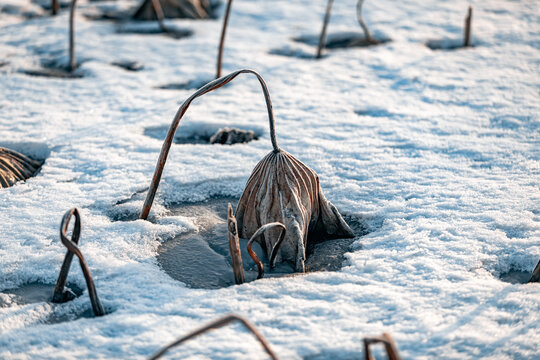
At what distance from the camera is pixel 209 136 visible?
3.81 m

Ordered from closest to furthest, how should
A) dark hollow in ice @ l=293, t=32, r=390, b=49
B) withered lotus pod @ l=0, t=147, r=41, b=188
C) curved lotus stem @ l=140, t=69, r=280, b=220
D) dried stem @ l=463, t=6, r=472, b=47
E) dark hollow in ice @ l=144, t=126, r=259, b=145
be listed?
curved lotus stem @ l=140, t=69, r=280, b=220
withered lotus pod @ l=0, t=147, r=41, b=188
dark hollow in ice @ l=144, t=126, r=259, b=145
dried stem @ l=463, t=6, r=472, b=47
dark hollow in ice @ l=293, t=32, r=390, b=49

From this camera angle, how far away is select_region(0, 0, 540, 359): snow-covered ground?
1914mm

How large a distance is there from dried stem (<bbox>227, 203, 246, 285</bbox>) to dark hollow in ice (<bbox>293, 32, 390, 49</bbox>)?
12.6 feet

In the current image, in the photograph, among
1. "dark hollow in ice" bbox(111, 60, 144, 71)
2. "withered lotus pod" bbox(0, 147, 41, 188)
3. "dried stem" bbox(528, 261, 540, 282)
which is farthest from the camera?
"dark hollow in ice" bbox(111, 60, 144, 71)

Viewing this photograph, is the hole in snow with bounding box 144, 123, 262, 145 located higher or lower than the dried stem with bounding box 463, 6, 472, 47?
lower

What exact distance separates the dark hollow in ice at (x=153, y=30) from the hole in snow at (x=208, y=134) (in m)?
2.28

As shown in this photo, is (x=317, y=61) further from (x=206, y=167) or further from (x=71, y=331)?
(x=71, y=331)

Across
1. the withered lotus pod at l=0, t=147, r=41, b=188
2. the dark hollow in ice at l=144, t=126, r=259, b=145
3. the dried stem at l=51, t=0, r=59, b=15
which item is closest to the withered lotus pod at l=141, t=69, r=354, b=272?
the withered lotus pod at l=0, t=147, r=41, b=188

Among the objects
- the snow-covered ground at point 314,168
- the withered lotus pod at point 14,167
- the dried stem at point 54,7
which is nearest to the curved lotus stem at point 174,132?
the snow-covered ground at point 314,168

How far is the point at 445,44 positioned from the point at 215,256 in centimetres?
400

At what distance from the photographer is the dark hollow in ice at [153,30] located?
5848mm

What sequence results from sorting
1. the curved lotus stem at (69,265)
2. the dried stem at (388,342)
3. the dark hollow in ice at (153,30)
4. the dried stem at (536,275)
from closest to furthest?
the dried stem at (388,342) < the curved lotus stem at (69,265) < the dried stem at (536,275) < the dark hollow in ice at (153,30)

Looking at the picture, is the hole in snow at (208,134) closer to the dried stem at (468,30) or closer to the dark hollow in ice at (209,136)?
the dark hollow in ice at (209,136)

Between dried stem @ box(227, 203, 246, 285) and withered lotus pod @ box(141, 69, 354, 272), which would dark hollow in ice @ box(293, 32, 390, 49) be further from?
dried stem @ box(227, 203, 246, 285)
